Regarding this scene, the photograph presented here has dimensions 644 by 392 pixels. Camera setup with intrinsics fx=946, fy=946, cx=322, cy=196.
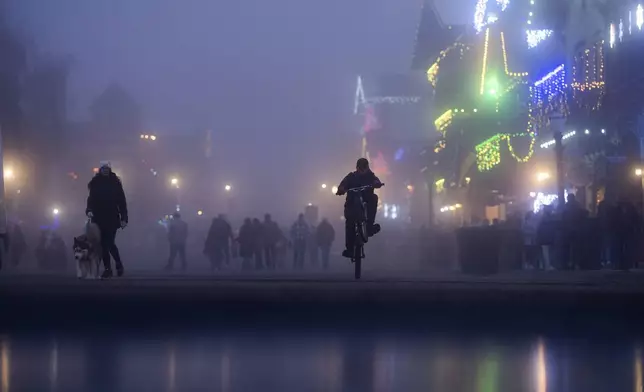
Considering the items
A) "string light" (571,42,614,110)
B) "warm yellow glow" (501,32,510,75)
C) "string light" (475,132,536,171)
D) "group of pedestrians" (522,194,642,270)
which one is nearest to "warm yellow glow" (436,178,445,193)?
"warm yellow glow" (501,32,510,75)

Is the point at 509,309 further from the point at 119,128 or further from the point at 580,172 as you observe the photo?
the point at 119,128

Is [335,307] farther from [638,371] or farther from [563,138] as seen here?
[563,138]

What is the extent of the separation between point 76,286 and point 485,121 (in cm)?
3194

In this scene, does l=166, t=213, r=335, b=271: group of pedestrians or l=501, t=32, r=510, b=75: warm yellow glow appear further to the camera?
l=501, t=32, r=510, b=75: warm yellow glow

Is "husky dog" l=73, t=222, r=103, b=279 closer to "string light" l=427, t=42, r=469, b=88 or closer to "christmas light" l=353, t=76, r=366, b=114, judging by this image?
"string light" l=427, t=42, r=469, b=88

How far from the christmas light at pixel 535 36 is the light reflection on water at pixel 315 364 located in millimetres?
40573

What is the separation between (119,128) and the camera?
114m

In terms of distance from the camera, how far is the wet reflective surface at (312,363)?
27.6ft

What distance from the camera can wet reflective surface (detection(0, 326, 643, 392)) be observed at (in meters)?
8.42

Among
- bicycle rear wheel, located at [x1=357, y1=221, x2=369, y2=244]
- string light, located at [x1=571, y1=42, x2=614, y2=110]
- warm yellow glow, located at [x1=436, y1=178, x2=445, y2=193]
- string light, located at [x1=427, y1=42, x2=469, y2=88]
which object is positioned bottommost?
bicycle rear wheel, located at [x1=357, y1=221, x2=369, y2=244]

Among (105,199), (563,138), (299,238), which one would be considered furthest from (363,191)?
(563,138)

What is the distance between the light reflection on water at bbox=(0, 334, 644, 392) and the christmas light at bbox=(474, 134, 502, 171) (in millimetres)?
33535

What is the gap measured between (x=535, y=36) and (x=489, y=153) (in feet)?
28.0

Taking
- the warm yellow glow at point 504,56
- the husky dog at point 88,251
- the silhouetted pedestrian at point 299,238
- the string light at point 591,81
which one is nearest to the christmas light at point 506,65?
the warm yellow glow at point 504,56
